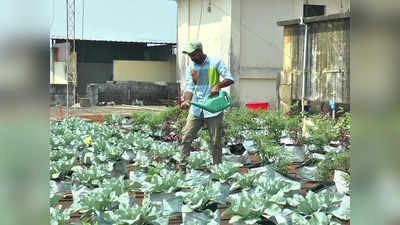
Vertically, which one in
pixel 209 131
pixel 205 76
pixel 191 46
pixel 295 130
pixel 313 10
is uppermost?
pixel 313 10

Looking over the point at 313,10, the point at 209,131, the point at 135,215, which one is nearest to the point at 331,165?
the point at 209,131

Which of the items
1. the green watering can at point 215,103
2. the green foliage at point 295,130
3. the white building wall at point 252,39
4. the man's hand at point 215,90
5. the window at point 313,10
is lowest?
the green foliage at point 295,130

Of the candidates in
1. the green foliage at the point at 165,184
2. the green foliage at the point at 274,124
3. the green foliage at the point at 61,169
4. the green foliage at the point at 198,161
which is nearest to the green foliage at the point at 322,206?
the green foliage at the point at 165,184

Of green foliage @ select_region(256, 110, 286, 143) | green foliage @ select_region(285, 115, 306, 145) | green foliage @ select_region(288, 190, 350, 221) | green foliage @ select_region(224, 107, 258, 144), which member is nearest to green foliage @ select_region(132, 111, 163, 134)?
green foliage @ select_region(224, 107, 258, 144)

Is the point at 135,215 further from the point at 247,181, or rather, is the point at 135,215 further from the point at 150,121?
the point at 150,121

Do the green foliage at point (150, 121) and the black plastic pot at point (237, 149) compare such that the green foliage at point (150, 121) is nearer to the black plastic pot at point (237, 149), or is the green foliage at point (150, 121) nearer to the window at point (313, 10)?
the black plastic pot at point (237, 149)

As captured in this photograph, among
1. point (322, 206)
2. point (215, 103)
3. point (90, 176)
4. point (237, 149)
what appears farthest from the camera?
point (237, 149)

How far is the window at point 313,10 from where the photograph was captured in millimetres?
19733

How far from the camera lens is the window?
19.7 m

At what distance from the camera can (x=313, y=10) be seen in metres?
20.0

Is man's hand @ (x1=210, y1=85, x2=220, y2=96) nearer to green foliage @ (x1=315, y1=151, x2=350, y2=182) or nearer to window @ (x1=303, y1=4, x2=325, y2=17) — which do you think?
green foliage @ (x1=315, y1=151, x2=350, y2=182)
